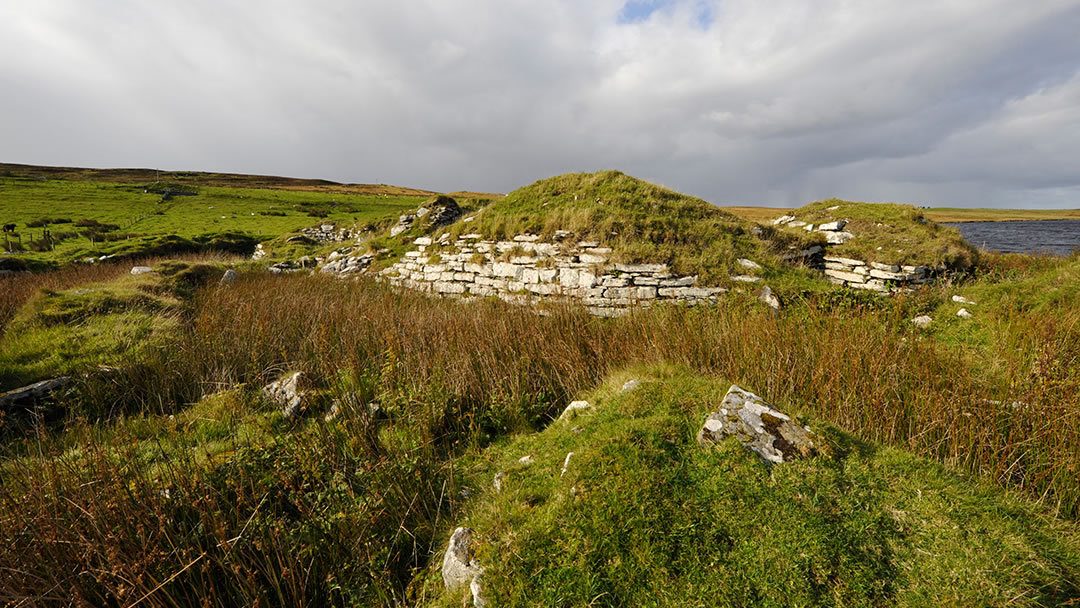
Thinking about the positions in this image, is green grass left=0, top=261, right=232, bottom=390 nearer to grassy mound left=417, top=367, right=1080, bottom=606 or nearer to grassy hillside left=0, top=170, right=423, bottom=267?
grassy mound left=417, top=367, right=1080, bottom=606

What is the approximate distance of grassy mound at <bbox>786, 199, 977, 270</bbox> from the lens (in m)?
11.3

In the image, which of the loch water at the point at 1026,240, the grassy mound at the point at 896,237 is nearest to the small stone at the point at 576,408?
the grassy mound at the point at 896,237

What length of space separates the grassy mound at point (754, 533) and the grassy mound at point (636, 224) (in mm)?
7540

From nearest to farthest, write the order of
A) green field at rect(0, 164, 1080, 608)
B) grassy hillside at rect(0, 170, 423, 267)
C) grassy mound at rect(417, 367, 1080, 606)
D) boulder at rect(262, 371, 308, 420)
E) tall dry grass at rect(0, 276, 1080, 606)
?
grassy mound at rect(417, 367, 1080, 606) → green field at rect(0, 164, 1080, 608) → tall dry grass at rect(0, 276, 1080, 606) → boulder at rect(262, 371, 308, 420) → grassy hillside at rect(0, 170, 423, 267)

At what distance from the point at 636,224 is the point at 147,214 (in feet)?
173

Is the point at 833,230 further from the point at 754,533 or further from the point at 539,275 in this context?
the point at 754,533

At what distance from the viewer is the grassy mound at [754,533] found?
→ 2123 millimetres

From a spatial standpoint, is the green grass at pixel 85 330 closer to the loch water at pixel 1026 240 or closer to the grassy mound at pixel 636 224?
the grassy mound at pixel 636 224

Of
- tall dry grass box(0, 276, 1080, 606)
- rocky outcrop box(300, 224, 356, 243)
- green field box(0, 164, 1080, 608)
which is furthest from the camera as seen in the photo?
rocky outcrop box(300, 224, 356, 243)

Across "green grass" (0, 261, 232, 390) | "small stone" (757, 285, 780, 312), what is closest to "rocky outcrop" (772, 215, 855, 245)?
"small stone" (757, 285, 780, 312)

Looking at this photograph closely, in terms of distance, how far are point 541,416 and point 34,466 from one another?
4.70m

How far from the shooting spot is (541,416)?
5.30 m

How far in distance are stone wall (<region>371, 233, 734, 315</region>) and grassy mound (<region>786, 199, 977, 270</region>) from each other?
5.11m

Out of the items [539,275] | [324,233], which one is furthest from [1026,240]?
[324,233]
